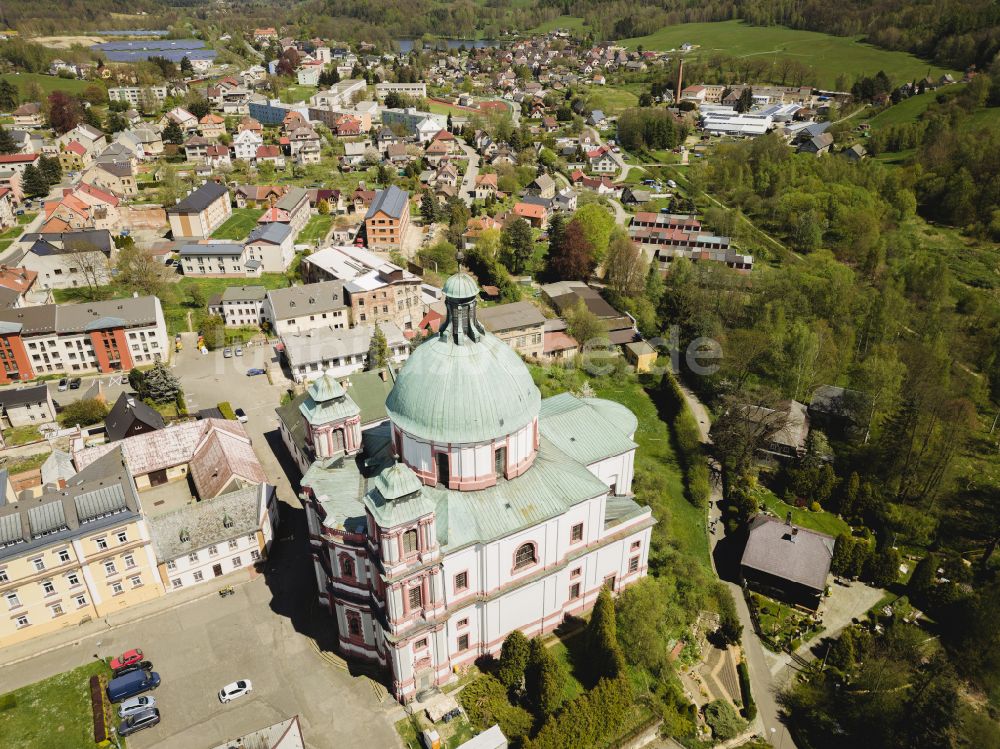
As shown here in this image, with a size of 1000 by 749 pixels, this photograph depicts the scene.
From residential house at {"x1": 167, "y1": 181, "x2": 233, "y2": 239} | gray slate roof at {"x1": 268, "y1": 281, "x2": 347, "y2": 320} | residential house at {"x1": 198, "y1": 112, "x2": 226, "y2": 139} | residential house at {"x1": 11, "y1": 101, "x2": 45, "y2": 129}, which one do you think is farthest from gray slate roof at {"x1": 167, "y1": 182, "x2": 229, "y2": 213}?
residential house at {"x1": 11, "y1": 101, "x2": 45, "y2": 129}

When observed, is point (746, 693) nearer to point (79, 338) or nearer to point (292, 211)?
point (79, 338)

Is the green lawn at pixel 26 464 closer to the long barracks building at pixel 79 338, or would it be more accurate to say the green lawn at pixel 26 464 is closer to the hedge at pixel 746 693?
the long barracks building at pixel 79 338

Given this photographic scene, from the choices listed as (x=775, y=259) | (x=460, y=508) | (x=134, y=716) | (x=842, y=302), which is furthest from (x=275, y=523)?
(x=775, y=259)

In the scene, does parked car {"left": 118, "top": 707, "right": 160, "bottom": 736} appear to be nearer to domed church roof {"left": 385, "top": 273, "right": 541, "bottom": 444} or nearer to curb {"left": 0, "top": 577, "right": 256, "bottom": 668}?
curb {"left": 0, "top": 577, "right": 256, "bottom": 668}

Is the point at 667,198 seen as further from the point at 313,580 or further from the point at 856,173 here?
the point at 313,580

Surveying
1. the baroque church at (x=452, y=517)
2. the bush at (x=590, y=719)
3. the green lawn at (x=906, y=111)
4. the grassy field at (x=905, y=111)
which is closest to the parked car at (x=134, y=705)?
the baroque church at (x=452, y=517)

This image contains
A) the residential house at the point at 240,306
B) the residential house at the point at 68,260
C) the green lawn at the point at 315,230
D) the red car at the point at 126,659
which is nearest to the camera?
the red car at the point at 126,659
